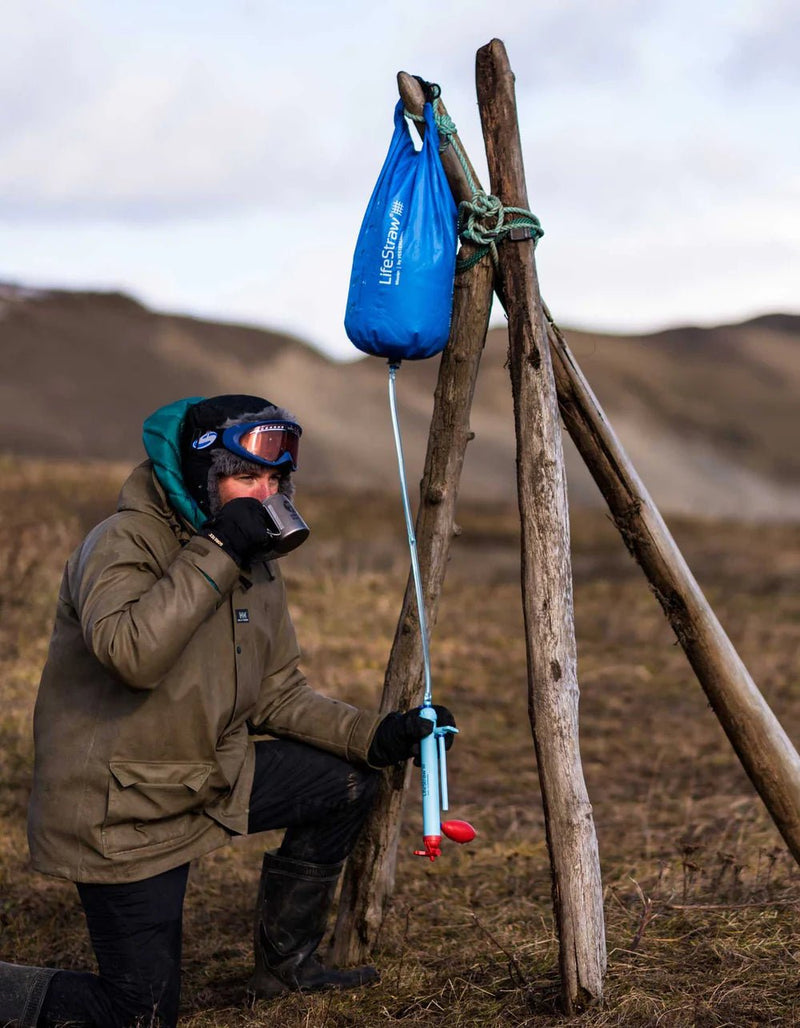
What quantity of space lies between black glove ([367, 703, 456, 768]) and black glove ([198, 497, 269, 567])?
28.2 inches

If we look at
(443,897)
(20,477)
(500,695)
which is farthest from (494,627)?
(20,477)

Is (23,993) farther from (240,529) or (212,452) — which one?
(212,452)

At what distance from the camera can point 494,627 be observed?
1124cm

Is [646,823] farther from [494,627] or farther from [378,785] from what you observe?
[494,627]

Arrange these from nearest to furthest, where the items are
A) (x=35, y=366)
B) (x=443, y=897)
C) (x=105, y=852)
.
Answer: (x=105, y=852) → (x=443, y=897) → (x=35, y=366)

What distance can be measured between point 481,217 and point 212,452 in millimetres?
1157

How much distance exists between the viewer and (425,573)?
416 cm

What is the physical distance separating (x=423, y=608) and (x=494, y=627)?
724cm

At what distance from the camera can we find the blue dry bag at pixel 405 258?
3.84 meters

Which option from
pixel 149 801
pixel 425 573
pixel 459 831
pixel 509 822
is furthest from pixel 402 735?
pixel 509 822

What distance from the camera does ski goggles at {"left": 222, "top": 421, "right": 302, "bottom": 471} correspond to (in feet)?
11.9

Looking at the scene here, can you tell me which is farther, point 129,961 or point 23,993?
point 23,993

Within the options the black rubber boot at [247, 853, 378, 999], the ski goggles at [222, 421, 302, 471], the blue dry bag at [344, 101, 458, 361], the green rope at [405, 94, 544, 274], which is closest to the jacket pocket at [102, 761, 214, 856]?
the black rubber boot at [247, 853, 378, 999]

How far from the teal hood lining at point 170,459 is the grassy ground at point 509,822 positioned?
1.52 meters
